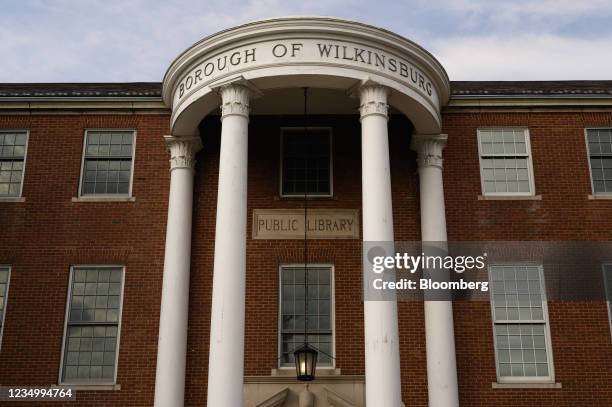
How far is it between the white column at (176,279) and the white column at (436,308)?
5.44 meters

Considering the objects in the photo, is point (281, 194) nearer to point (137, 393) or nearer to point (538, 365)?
point (137, 393)

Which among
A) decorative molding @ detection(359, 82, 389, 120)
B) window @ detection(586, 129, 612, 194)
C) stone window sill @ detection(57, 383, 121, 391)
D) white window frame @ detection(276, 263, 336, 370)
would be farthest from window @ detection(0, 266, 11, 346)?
window @ detection(586, 129, 612, 194)

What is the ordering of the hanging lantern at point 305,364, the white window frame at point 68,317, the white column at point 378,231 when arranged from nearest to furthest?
the white column at point 378,231
the hanging lantern at point 305,364
the white window frame at point 68,317

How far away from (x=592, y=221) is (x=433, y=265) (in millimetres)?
4145

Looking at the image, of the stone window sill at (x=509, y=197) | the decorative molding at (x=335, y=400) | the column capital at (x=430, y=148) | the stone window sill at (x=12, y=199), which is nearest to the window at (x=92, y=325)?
the stone window sill at (x=12, y=199)

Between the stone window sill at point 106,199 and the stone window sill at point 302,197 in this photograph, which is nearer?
the stone window sill at point 302,197

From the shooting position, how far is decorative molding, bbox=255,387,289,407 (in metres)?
17.0

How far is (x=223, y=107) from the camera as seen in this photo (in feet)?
53.8

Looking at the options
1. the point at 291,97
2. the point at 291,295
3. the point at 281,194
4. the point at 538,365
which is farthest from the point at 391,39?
the point at 538,365

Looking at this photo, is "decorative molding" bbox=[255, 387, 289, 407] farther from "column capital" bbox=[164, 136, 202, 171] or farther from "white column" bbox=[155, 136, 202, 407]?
"column capital" bbox=[164, 136, 202, 171]

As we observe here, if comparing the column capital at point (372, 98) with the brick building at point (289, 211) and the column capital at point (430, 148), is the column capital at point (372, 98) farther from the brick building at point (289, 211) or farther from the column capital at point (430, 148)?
the column capital at point (430, 148)

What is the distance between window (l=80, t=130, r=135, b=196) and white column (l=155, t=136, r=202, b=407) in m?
1.25

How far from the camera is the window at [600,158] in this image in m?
19.4

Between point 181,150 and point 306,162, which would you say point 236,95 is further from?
point 306,162
